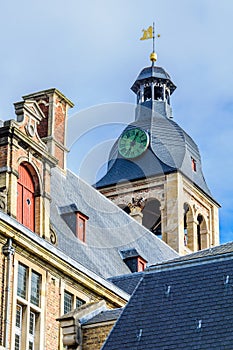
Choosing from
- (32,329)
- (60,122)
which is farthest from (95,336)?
(60,122)

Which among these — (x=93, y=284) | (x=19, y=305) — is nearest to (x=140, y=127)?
(x=93, y=284)

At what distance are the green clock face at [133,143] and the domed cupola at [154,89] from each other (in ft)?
6.80

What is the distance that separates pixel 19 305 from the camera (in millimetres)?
23609

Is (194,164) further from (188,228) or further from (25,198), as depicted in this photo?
(25,198)

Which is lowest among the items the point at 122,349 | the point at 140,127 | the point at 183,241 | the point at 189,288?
the point at 122,349

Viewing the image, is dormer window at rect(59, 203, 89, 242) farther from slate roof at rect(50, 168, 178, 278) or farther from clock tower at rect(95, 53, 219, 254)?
clock tower at rect(95, 53, 219, 254)

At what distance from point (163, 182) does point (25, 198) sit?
21.2m

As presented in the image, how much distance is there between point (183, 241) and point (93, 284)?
18.7 m

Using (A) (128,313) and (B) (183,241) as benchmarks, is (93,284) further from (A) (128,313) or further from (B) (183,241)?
(B) (183,241)

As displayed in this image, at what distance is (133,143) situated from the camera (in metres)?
47.4

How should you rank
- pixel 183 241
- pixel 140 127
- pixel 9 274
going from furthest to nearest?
pixel 140 127, pixel 183 241, pixel 9 274

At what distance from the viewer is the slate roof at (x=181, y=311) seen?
13.6 metres

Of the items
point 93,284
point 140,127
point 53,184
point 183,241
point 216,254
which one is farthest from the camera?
point 140,127

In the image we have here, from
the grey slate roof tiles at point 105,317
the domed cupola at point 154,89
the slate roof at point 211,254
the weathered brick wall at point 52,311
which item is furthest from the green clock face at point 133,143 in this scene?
the slate roof at point 211,254
